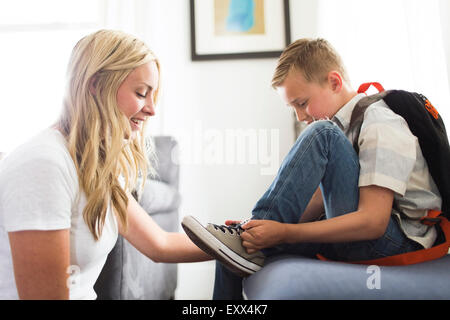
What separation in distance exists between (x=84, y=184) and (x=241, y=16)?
1640 mm

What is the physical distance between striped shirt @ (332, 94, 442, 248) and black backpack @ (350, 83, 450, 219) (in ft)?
0.05

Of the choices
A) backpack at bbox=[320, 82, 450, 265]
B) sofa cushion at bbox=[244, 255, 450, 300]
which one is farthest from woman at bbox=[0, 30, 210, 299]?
backpack at bbox=[320, 82, 450, 265]

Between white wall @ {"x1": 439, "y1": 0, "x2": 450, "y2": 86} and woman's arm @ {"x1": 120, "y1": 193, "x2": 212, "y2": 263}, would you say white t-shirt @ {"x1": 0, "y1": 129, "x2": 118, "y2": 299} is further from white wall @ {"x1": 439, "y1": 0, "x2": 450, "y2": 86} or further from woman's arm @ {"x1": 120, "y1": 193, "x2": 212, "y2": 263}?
white wall @ {"x1": 439, "y1": 0, "x2": 450, "y2": 86}

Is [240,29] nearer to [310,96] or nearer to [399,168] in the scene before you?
[310,96]

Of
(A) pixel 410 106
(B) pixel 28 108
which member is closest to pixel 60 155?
(A) pixel 410 106

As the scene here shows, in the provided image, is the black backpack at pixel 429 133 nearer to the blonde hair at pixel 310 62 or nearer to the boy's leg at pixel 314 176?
the boy's leg at pixel 314 176

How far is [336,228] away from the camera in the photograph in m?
0.75

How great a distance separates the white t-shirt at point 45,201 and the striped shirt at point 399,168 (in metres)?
0.57

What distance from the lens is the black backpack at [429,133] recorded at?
0.79m

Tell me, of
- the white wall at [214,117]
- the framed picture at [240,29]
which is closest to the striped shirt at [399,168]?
the white wall at [214,117]

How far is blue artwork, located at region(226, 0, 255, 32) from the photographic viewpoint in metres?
2.03
